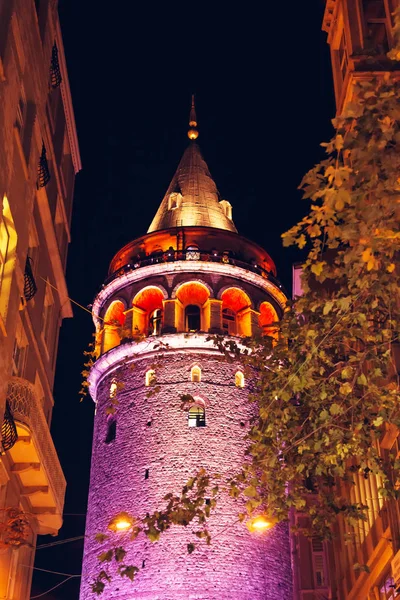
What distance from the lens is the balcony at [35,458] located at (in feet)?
50.4

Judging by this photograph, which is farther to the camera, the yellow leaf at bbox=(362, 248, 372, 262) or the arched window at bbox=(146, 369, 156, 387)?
the arched window at bbox=(146, 369, 156, 387)

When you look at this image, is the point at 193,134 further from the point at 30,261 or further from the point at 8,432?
the point at 8,432

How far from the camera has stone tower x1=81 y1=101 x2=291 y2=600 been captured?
104 feet

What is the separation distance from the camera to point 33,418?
15.8m

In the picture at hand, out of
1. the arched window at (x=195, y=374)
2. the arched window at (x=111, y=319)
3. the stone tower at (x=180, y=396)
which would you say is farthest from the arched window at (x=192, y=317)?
the arched window at (x=111, y=319)

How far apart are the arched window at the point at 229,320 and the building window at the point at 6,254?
25.3m

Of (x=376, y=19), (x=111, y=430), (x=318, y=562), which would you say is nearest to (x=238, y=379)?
(x=111, y=430)

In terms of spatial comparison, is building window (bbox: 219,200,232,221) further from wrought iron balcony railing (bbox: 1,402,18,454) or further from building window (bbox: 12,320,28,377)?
wrought iron balcony railing (bbox: 1,402,18,454)

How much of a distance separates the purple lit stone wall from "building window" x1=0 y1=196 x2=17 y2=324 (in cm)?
1835

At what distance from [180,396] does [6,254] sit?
20971 mm

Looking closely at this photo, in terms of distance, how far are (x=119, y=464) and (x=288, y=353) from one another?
2324 centimetres

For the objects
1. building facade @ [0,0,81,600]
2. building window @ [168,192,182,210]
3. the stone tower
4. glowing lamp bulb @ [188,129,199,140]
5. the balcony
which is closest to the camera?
building facade @ [0,0,81,600]

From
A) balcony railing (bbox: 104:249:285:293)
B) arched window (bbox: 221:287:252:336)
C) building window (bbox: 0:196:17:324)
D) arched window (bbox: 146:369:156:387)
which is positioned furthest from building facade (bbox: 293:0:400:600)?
balcony railing (bbox: 104:249:285:293)

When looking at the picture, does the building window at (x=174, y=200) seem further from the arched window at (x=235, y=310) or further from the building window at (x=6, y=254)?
the building window at (x=6, y=254)
